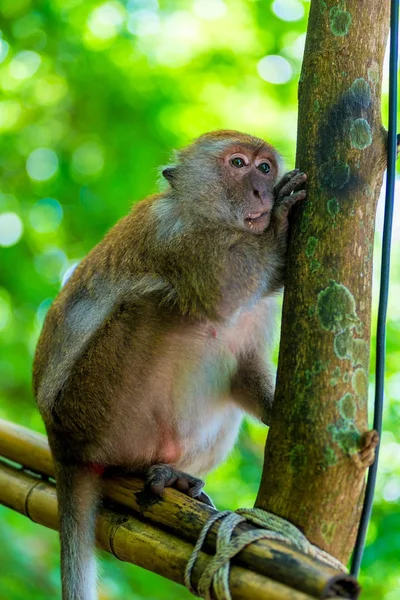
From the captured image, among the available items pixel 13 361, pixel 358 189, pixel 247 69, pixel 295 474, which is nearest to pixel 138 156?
pixel 247 69

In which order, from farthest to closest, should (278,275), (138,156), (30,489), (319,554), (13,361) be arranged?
(13,361) → (138,156) → (30,489) → (278,275) → (319,554)

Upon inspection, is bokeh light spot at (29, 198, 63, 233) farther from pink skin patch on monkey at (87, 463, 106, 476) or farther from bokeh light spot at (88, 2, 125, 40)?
pink skin patch on monkey at (87, 463, 106, 476)

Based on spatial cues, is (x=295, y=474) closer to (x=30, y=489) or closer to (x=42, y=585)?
(x=30, y=489)

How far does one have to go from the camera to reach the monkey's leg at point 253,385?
3.51 m

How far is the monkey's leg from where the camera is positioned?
3.51 metres

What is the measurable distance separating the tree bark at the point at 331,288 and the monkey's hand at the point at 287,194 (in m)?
0.04

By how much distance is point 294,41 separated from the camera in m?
Result: 6.21

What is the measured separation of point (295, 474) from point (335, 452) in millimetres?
138

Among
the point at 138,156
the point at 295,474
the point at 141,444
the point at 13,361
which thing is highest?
the point at 138,156

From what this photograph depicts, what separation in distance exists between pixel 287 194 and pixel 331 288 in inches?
18.2

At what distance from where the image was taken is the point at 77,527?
3.08m

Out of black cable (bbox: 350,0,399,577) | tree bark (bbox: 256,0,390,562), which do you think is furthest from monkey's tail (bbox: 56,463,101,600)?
black cable (bbox: 350,0,399,577)

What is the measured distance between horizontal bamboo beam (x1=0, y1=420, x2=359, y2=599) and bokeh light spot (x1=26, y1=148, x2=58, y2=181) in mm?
3484

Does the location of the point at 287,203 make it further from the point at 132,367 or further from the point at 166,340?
the point at 132,367
